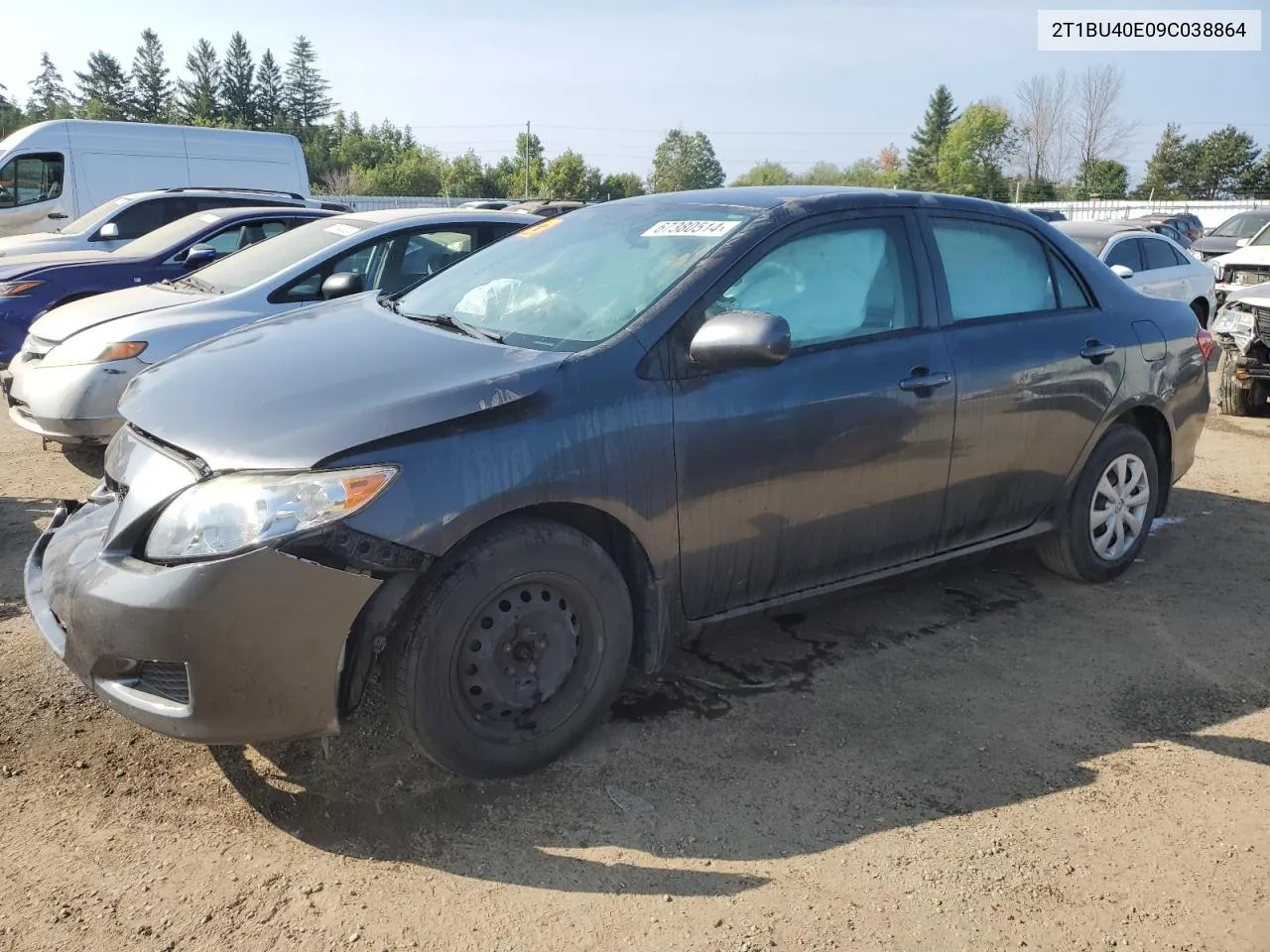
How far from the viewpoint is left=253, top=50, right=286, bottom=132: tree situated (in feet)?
293

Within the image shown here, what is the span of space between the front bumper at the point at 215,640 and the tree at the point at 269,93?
95809mm

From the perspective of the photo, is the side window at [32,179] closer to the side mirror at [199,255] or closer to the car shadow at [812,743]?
the side mirror at [199,255]

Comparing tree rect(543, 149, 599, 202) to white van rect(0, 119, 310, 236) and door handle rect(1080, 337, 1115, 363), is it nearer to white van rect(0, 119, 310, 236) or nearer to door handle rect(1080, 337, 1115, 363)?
white van rect(0, 119, 310, 236)

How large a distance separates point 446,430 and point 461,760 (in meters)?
0.94

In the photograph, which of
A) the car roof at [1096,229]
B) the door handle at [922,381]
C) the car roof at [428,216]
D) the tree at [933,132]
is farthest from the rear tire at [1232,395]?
the tree at [933,132]

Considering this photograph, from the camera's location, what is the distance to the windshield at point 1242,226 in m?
19.1

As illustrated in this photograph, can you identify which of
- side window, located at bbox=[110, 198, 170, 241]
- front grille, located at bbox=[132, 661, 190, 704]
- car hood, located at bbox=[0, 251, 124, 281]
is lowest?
front grille, located at bbox=[132, 661, 190, 704]

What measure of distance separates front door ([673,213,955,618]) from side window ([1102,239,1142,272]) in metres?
6.85

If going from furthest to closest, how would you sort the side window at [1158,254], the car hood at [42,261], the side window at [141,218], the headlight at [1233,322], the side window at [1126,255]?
the side window at [141,218], the side window at [1158,254], the side window at [1126,255], the headlight at [1233,322], the car hood at [42,261]

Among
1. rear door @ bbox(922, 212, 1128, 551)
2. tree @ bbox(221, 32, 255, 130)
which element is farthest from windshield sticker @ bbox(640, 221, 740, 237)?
tree @ bbox(221, 32, 255, 130)

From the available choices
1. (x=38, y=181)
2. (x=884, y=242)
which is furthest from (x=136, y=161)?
(x=884, y=242)

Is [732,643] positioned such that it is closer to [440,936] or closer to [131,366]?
[440,936]

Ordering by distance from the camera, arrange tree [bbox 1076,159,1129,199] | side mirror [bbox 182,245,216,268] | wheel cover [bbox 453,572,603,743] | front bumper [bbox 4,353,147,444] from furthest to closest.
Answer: tree [bbox 1076,159,1129,199] → side mirror [bbox 182,245,216,268] → front bumper [bbox 4,353,147,444] → wheel cover [bbox 453,572,603,743]

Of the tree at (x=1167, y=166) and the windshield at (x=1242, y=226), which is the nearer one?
the windshield at (x=1242, y=226)
